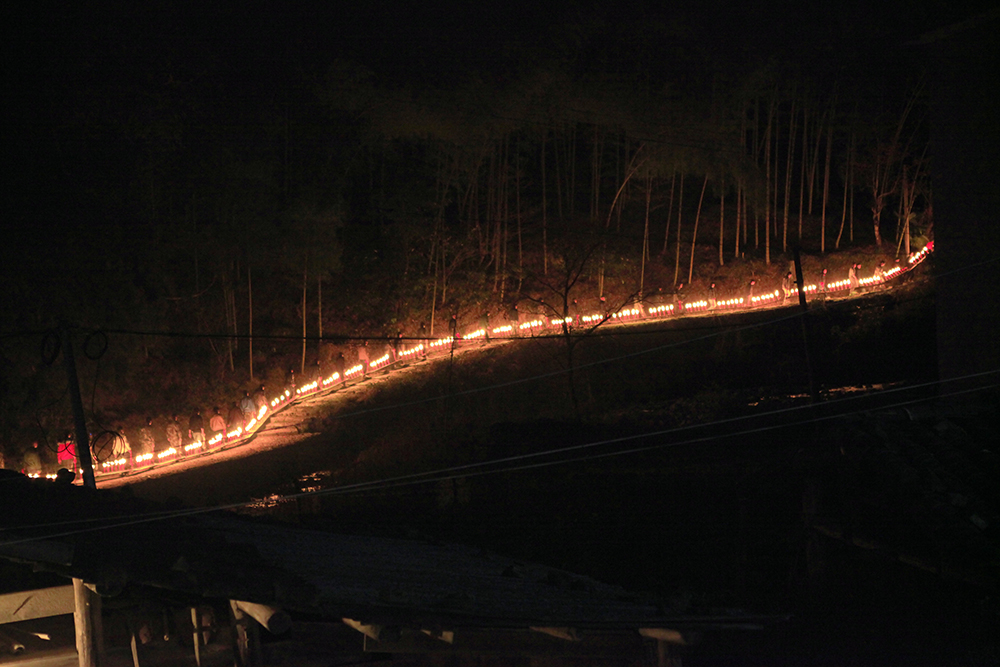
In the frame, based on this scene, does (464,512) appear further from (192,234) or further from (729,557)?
(192,234)

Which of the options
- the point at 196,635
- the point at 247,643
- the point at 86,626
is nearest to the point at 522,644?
the point at 247,643

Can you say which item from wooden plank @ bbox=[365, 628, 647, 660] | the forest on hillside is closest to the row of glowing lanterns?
the forest on hillside

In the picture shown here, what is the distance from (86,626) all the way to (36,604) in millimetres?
472

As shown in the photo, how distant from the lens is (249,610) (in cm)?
347

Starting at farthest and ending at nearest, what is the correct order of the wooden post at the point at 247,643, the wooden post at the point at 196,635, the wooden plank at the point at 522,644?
the wooden post at the point at 196,635 < the wooden post at the point at 247,643 < the wooden plank at the point at 522,644

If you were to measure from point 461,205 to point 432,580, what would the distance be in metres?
13.3

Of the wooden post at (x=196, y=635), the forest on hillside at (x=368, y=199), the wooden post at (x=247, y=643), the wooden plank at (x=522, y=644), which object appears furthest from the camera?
the forest on hillside at (x=368, y=199)

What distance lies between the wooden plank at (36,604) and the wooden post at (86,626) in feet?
1.13

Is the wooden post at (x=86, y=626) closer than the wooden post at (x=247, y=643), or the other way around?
the wooden post at (x=86, y=626)

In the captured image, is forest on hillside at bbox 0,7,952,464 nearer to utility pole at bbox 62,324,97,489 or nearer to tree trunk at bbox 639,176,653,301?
tree trunk at bbox 639,176,653,301

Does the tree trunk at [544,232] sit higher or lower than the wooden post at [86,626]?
higher

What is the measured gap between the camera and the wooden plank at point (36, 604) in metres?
3.89

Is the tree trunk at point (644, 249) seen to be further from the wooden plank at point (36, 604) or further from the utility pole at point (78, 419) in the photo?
the wooden plank at point (36, 604)

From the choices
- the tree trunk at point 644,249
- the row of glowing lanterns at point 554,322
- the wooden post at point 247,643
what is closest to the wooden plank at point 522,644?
the wooden post at point 247,643
